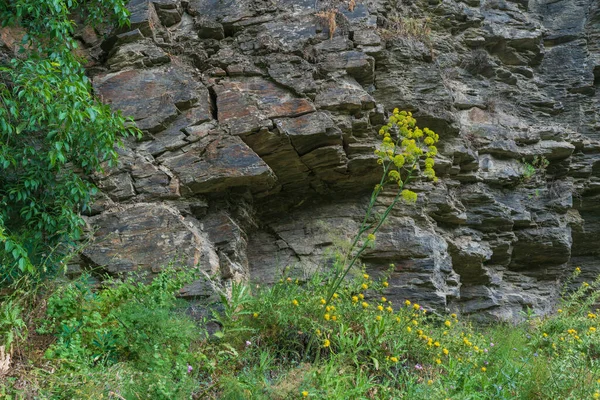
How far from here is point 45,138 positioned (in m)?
4.98

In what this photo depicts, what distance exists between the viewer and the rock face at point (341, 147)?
638 cm

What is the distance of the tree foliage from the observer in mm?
4633

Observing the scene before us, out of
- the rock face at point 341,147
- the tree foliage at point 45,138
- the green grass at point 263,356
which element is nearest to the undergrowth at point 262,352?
the green grass at point 263,356

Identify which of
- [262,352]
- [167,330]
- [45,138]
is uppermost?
[45,138]

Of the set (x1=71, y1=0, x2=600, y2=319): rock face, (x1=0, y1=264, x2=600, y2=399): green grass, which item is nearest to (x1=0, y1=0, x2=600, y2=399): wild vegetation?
(x1=0, y1=264, x2=600, y2=399): green grass

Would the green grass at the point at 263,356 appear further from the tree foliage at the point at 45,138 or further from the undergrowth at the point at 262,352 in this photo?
the tree foliage at the point at 45,138

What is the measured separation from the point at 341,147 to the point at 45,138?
365 centimetres

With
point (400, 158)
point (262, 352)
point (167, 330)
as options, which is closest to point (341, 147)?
point (400, 158)

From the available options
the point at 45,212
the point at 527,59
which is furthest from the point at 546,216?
the point at 45,212

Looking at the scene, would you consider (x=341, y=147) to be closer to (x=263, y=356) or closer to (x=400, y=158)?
(x=400, y=158)

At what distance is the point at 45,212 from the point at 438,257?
504 centimetres

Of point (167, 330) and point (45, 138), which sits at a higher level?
point (45, 138)

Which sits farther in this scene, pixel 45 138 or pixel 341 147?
pixel 341 147

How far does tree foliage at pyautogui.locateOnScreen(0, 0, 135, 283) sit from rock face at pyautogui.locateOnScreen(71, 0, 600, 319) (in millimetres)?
756
